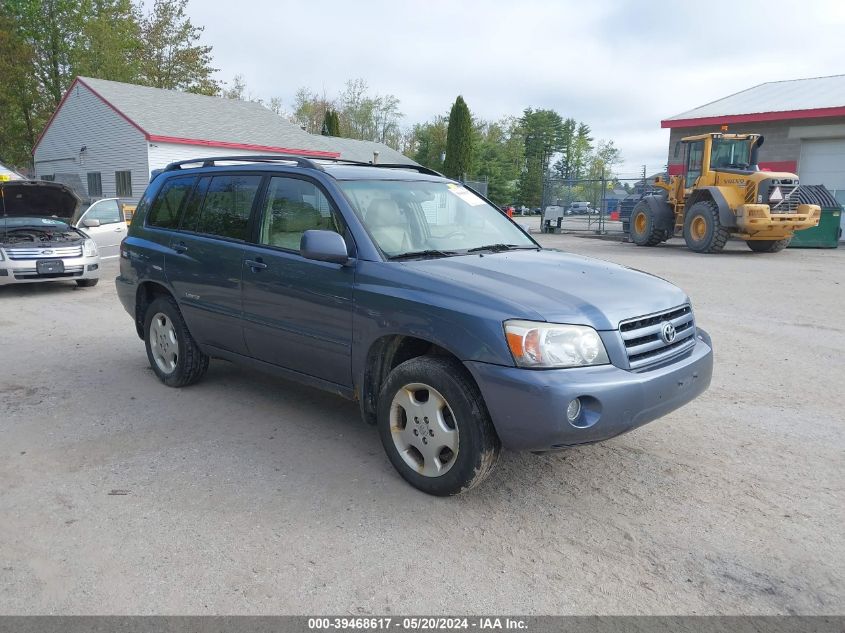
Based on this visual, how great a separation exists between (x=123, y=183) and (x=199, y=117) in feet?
14.0

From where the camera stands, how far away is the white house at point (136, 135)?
26172 mm

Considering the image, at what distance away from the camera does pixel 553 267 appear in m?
4.07

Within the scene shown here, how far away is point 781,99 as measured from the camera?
25.9 metres

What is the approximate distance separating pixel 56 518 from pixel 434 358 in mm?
2064

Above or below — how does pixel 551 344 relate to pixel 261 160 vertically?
below

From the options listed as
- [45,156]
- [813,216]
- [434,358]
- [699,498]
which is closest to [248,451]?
[434,358]

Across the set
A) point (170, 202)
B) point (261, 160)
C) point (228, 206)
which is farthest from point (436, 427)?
point (170, 202)

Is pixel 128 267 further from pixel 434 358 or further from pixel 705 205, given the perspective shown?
pixel 705 205

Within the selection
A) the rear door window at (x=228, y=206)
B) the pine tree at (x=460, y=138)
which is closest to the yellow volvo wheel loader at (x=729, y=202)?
the rear door window at (x=228, y=206)

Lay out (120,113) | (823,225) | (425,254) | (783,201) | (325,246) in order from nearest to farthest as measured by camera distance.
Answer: (325,246) < (425,254) < (783,201) < (823,225) < (120,113)

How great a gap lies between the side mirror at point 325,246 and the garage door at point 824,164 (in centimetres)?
2438

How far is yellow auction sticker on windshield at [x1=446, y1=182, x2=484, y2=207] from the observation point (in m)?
4.96

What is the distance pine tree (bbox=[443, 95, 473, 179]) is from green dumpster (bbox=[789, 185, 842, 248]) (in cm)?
2747

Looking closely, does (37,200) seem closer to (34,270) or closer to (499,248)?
(34,270)
